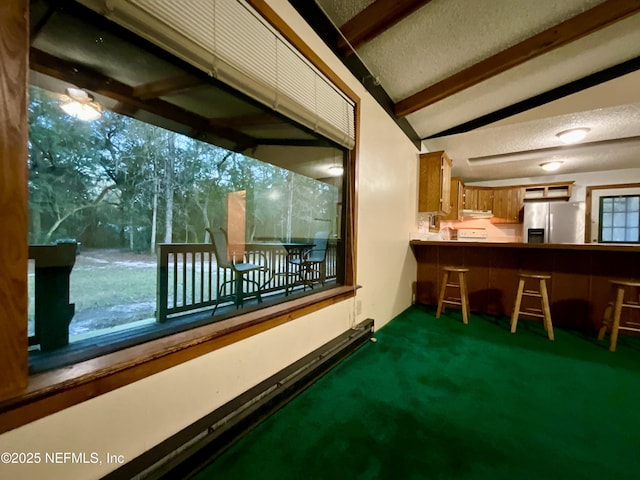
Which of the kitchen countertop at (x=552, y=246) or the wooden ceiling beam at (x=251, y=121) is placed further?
the kitchen countertop at (x=552, y=246)

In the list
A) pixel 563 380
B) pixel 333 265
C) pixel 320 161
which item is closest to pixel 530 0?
pixel 320 161

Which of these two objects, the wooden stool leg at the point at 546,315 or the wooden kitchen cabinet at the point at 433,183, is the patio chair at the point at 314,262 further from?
the wooden stool leg at the point at 546,315

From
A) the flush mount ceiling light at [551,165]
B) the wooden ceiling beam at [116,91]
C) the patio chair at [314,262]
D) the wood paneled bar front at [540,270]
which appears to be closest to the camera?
the wooden ceiling beam at [116,91]

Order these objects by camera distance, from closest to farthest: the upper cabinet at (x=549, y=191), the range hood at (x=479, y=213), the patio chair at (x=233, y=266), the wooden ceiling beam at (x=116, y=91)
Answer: the wooden ceiling beam at (x=116, y=91) < the patio chair at (x=233, y=266) < the upper cabinet at (x=549, y=191) < the range hood at (x=479, y=213)

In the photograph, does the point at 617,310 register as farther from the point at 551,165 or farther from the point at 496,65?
the point at 551,165

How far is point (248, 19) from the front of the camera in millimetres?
1336

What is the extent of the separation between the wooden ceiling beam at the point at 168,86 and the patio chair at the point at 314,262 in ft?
5.06

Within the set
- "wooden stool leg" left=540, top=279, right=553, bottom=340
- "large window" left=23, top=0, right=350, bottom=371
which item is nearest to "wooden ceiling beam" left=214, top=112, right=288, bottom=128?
"large window" left=23, top=0, right=350, bottom=371

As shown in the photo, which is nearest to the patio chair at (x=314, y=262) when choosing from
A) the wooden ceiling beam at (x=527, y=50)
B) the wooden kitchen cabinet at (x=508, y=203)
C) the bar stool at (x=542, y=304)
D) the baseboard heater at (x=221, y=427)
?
the baseboard heater at (x=221, y=427)

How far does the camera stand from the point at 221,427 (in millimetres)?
1200

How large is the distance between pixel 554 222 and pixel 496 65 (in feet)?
14.9

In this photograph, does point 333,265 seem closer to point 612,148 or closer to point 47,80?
point 47,80

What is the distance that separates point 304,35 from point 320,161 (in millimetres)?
955

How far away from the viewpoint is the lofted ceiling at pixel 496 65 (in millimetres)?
1901
